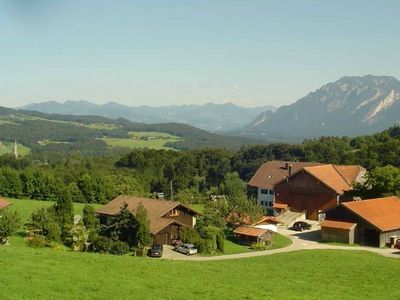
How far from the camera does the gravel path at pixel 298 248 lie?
135 feet

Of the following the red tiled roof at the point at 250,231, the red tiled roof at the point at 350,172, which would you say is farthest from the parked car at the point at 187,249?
the red tiled roof at the point at 350,172

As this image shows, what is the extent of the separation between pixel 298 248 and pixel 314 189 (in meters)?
22.5

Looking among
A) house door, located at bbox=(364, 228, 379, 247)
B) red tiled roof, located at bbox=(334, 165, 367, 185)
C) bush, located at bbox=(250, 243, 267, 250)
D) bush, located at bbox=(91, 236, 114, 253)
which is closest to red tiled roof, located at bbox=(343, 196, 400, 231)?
house door, located at bbox=(364, 228, 379, 247)

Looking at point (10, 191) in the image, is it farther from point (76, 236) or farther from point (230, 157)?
point (230, 157)

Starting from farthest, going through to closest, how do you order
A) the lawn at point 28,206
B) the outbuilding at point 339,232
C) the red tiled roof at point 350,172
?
the red tiled roof at point 350,172, the lawn at point 28,206, the outbuilding at point 339,232

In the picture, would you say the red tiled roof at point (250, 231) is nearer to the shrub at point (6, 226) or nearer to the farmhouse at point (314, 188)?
the farmhouse at point (314, 188)

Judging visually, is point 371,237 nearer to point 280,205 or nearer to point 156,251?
point 156,251

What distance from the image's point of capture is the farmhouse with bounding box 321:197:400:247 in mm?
50094

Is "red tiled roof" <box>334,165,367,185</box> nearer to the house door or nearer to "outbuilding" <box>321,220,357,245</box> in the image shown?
"outbuilding" <box>321,220,357,245</box>

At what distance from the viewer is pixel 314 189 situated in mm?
69125

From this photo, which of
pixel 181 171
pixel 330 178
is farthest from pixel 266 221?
pixel 181 171

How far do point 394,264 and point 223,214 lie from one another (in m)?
22.5

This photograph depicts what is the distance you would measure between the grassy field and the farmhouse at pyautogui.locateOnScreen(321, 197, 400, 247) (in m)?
18.2

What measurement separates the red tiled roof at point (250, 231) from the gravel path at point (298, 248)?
2.59 metres
